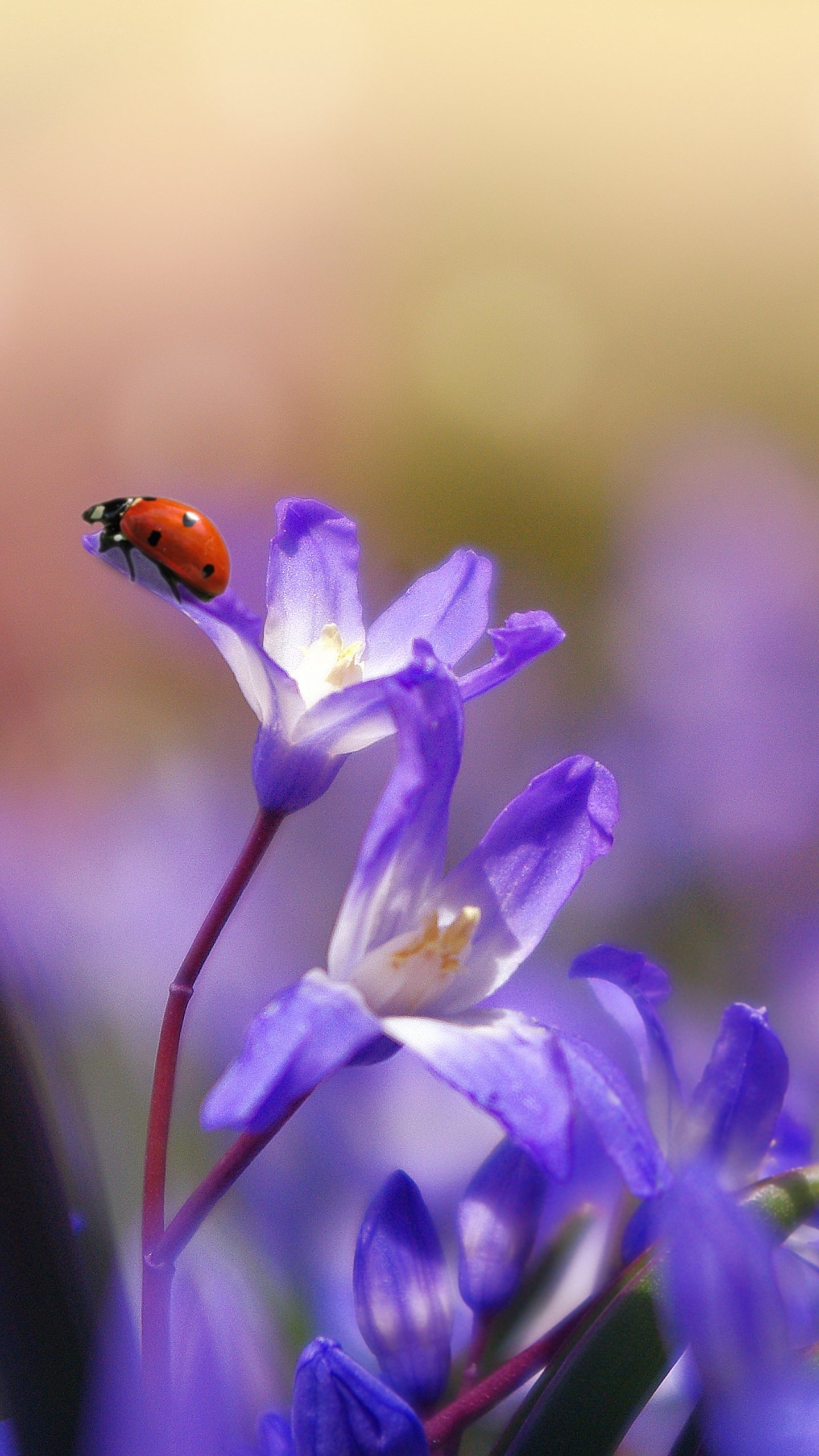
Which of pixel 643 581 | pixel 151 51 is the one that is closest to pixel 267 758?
pixel 643 581

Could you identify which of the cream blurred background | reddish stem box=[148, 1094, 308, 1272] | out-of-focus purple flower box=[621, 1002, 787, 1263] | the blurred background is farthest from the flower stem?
the cream blurred background

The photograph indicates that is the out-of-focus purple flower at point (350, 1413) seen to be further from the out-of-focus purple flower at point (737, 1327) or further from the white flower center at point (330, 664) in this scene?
the white flower center at point (330, 664)

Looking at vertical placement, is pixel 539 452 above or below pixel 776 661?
above

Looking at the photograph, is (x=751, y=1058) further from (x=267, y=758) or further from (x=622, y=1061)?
(x=622, y=1061)

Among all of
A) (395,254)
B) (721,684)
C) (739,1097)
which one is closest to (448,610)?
(739,1097)

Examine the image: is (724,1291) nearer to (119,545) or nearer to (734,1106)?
(734,1106)

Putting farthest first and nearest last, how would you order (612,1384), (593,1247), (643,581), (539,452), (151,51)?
(151,51) < (539,452) < (643,581) < (593,1247) < (612,1384)

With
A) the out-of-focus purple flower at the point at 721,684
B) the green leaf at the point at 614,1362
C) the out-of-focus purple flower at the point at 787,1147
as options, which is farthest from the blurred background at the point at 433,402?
the green leaf at the point at 614,1362
